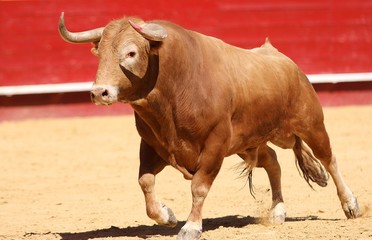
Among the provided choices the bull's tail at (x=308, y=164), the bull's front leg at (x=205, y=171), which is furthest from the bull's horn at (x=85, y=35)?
the bull's tail at (x=308, y=164)

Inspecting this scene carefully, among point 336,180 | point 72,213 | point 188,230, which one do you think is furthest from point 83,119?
point 188,230

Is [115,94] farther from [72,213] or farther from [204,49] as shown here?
[72,213]

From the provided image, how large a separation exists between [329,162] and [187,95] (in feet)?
4.88

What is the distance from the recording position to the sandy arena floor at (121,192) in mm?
5895

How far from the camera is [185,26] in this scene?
1176 centimetres

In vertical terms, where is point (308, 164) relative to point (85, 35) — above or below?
below

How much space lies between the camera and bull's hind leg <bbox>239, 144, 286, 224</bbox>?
6258 mm

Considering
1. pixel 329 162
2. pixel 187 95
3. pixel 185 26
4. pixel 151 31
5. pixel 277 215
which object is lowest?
pixel 277 215

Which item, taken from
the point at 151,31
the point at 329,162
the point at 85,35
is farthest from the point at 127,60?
the point at 329,162

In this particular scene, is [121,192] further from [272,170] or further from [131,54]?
[131,54]

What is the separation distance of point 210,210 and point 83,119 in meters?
4.68

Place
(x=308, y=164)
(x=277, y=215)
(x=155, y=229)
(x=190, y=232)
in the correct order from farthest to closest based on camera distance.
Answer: (x=308, y=164) < (x=277, y=215) < (x=155, y=229) < (x=190, y=232)

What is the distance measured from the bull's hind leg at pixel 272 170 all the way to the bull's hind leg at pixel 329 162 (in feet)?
0.91

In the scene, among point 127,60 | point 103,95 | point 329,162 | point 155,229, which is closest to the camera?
point 103,95
